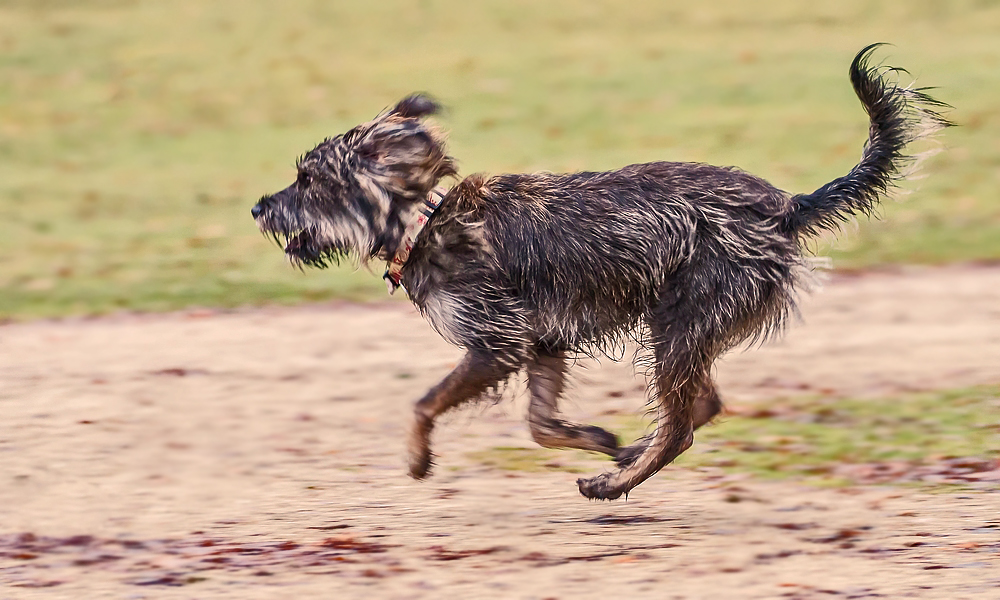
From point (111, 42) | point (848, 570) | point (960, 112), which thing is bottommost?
point (848, 570)

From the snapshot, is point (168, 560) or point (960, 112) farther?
point (960, 112)

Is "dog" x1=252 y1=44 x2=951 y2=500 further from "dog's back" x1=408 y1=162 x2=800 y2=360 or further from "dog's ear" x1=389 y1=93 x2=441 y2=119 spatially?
"dog's ear" x1=389 y1=93 x2=441 y2=119

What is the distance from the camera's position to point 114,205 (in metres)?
17.2

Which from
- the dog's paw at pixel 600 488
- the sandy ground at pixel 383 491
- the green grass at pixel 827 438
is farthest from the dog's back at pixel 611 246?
the green grass at pixel 827 438

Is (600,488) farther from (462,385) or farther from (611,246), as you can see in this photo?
(611,246)

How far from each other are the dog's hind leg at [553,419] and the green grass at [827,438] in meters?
0.89

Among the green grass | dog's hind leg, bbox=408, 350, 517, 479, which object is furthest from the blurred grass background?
dog's hind leg, bbox=408, 350, 517, 479

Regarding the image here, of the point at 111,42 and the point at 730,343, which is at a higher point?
the point at 111,42

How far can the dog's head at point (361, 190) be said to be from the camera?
7.06 metres

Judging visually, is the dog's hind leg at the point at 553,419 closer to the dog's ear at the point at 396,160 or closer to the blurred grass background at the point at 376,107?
the dog's ear at the point at 396,160

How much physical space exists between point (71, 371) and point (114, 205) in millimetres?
6993

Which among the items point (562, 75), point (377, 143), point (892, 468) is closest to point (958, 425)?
point (892, 468)

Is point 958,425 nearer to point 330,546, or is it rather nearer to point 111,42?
point 330,546

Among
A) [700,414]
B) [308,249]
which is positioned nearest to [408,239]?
[308,249]
